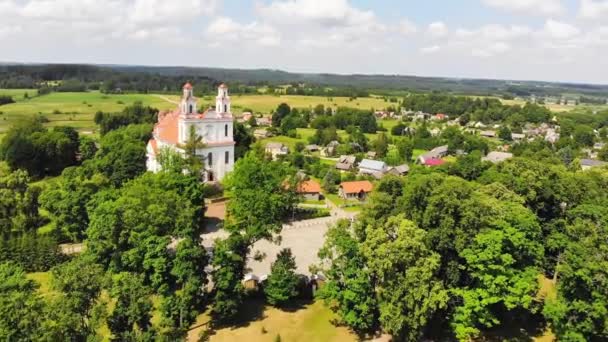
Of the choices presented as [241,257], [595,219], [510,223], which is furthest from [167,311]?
[595,219]

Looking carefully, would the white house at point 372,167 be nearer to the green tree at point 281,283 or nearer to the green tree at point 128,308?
the green tree at point 281,283

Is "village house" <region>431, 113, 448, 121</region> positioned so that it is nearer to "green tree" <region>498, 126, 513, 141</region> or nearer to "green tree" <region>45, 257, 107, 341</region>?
"green tree" <region>498, 126, 513, 141</region>

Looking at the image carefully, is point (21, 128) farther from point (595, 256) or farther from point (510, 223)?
point (595, 256)

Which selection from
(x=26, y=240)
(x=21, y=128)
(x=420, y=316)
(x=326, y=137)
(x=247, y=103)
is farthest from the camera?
(x=247, y=103)

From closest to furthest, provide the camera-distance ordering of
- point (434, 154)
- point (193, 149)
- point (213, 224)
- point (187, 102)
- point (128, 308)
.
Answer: point (128, 308), point (213, 224), point (193, 149), point (187, 102), point (434, 154)

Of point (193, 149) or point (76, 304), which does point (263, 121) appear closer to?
point (193, 149)

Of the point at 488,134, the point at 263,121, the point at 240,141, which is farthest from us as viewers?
the point at 263,121

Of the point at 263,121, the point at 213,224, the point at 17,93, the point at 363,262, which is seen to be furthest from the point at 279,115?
the point at 17,93

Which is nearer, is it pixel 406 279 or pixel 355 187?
pixel 406 279
